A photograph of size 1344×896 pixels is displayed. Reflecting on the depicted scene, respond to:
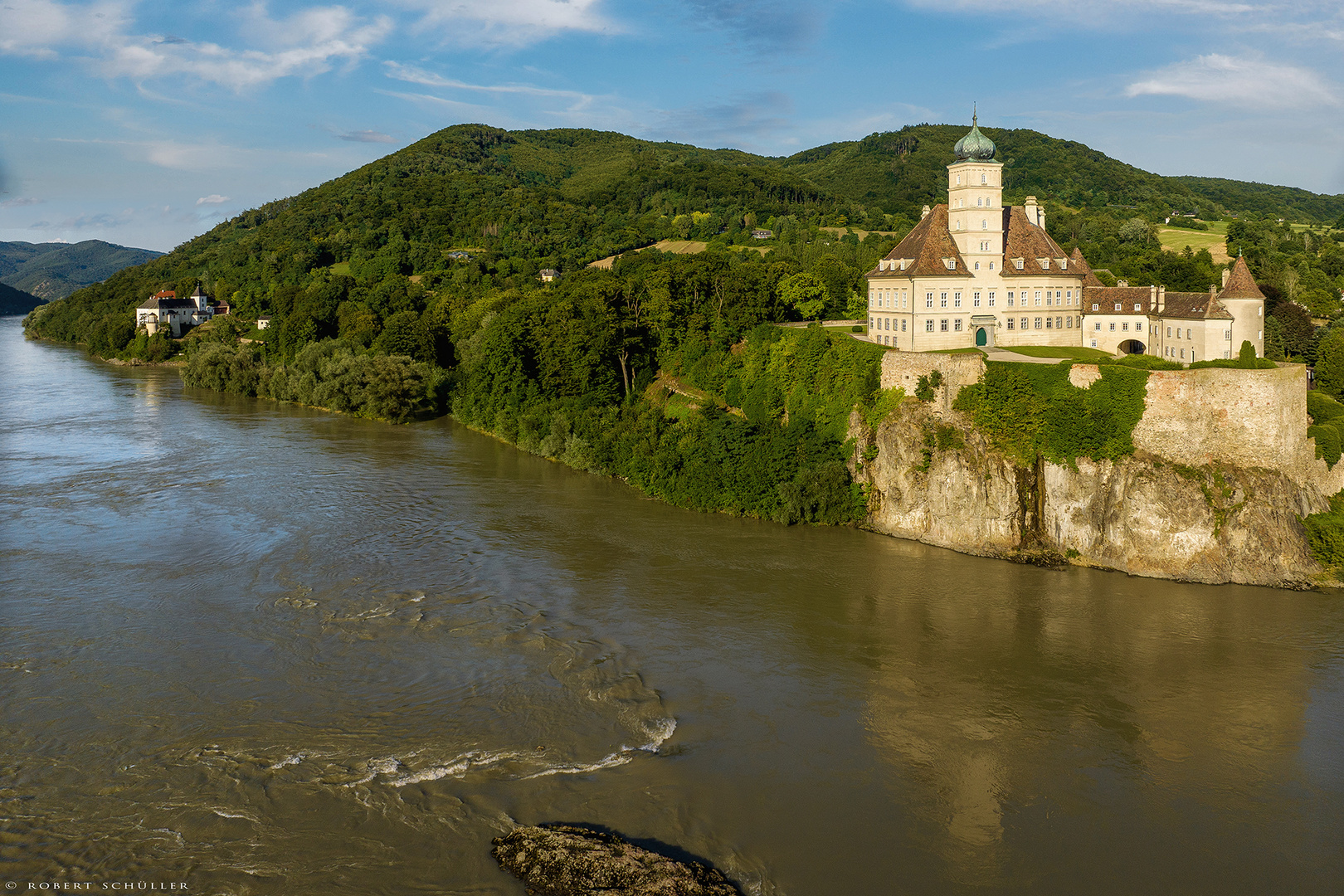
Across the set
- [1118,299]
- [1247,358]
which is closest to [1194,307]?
[1118,299]

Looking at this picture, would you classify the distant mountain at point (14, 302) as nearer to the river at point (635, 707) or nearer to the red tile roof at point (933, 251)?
the river at point (635, 707)

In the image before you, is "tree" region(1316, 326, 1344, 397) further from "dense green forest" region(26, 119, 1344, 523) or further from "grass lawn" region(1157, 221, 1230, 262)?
"grass lawn" region(1157, 221, 1230, 262)

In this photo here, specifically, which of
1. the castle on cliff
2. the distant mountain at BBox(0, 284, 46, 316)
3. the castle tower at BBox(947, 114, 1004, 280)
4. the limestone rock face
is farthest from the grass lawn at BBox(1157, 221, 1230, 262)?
the distant mountain at BBox(0, 284, 46, 316)

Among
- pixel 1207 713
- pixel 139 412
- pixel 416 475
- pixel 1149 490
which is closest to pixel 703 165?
pixel 139 412

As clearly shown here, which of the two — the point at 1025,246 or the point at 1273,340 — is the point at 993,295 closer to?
the point at 1025,246

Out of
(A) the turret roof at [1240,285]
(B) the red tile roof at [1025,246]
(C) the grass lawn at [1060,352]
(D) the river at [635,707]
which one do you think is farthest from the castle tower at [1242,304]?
(D) the river at [635,707]

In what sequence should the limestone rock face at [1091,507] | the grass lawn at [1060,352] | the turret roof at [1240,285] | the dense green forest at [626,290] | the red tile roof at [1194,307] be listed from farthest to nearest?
the dense green forest at [626,290] → the grass lawn at [1060,352] → the red tile roof at [1194,307] → the turret roof at [1240,285] → the limestone rock face at [1091,507]
